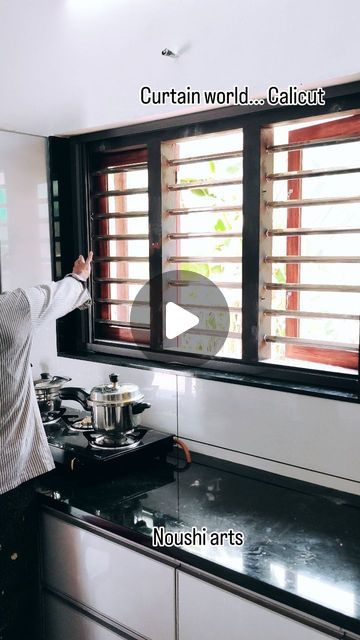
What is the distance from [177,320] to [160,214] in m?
0.36

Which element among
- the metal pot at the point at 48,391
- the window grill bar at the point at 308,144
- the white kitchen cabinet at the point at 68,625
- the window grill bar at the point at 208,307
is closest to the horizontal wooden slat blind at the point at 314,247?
the window grill bar at the point at 308,144

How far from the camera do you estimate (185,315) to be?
2.00 m

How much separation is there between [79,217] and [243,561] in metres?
1.46

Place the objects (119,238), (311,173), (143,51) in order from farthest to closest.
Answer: (119,238) < (143,51) < (311,173)

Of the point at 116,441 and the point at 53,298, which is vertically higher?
the point at 53,298

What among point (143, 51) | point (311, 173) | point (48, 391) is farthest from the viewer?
point (48, 391)

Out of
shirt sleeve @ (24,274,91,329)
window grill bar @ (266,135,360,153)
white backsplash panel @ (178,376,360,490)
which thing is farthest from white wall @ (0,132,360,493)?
window grill bar @ (266,135,360,153)

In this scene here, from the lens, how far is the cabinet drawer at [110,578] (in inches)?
52.5

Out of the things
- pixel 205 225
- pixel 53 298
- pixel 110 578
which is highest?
pixel 205 225

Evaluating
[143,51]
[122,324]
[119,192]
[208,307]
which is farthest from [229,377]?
[143,51]

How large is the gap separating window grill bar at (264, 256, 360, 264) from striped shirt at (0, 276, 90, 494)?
2.20 feet

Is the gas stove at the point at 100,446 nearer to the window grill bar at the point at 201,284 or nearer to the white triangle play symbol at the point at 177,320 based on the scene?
the white triangle play symbol at the point at 177,320

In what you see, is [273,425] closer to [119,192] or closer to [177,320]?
[177,320]

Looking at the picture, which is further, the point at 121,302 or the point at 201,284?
the point at 121,302
